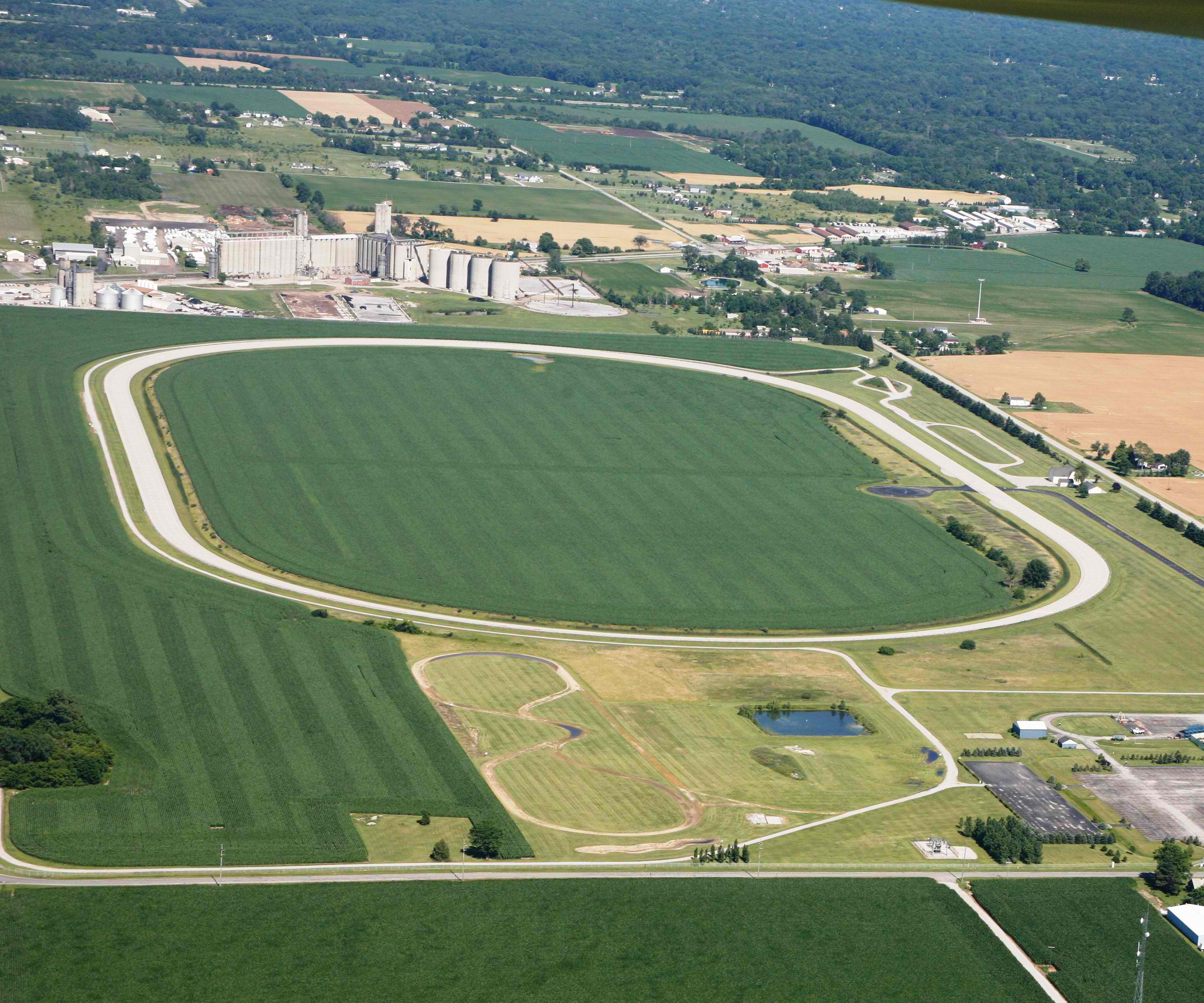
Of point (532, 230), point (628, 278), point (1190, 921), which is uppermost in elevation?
point (532, 230)

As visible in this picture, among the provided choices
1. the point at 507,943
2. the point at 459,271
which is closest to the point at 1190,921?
the point at 507,943

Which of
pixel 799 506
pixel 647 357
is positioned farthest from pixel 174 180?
pixel 799 506

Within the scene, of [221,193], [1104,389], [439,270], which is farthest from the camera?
[221,193]

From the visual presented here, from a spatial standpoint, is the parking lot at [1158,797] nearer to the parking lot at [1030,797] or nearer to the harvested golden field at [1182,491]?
the parking lot at [1030,797]

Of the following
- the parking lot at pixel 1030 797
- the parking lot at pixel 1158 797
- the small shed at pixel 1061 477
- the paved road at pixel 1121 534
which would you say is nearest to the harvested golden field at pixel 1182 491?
the small shed at pixel 1061 477

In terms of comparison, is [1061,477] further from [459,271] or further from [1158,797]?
[459,271]

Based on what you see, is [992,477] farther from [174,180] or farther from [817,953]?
[174,180]
